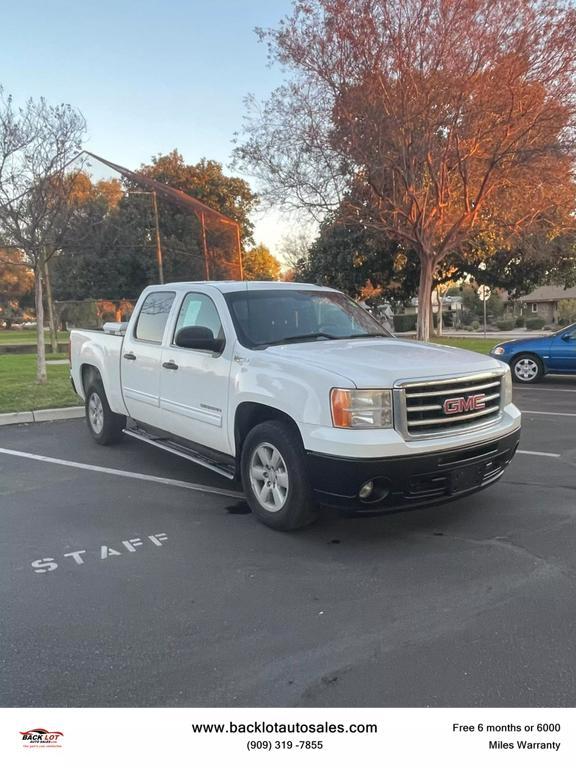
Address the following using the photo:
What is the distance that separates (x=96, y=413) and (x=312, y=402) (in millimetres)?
4369

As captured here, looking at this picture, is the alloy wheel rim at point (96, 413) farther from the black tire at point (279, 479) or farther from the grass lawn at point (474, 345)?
the grass lawn at point (474, 345)

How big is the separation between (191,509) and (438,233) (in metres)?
14.1

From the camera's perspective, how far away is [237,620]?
3.35m

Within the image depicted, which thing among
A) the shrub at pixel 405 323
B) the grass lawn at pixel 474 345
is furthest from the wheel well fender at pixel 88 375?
the shrub at pixel 405 323

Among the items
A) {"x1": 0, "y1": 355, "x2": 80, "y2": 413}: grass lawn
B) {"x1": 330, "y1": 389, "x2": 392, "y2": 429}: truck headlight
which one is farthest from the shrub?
{"x1": 330, "y1": 389, "x2": 392, "y2": 429}: truck headlight

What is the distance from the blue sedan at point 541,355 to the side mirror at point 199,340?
9.69 m

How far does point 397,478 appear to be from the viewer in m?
4.01

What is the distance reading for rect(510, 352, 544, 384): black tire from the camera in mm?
12875

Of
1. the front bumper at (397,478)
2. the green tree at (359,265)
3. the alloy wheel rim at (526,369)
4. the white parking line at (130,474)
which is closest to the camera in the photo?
the front bumper at (397,478)

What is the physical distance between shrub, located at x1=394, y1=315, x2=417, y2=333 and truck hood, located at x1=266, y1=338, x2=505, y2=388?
145 ft

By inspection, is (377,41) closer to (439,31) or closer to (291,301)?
(439,31)

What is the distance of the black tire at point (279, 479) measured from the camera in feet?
14.0

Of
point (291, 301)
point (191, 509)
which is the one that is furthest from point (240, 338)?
point (191, 509)
